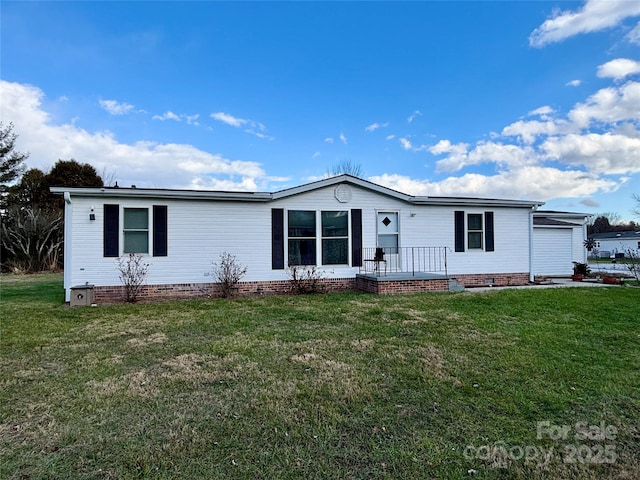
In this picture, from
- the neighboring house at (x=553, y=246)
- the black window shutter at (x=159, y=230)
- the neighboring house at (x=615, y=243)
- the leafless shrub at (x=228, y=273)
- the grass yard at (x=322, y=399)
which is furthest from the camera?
the neighboring house at (x=615, y=243)

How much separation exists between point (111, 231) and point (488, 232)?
11.3 metres

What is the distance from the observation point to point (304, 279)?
1020 centimetres

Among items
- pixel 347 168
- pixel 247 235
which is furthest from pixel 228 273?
pixel 347 168

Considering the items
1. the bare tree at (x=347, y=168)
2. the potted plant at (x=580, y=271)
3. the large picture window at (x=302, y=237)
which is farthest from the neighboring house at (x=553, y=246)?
the bare tree at (x=347, y=168)

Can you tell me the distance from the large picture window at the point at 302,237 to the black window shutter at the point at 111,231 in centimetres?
442

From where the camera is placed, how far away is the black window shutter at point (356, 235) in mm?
10695

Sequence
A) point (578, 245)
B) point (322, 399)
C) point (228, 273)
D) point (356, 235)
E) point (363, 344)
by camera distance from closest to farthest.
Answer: point (322, 399), point (363, 344), point (228, 273), point (356, 235), point (578, 245)

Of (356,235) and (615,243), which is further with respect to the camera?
(615,243)

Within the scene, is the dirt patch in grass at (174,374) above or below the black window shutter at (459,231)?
below

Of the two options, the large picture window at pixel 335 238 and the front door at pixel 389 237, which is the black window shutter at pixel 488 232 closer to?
the front door at pixel 389 237

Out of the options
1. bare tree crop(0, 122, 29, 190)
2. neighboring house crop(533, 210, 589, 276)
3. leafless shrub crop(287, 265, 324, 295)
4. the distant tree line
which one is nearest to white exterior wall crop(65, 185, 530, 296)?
leafless shrub crop(287, 265, 324, 295)

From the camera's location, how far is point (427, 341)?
498 centimetres

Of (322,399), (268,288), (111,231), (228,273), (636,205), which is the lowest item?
(322,399)

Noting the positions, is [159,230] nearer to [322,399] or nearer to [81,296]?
[81,296]
